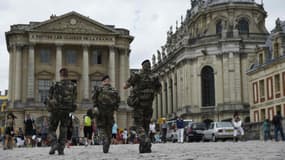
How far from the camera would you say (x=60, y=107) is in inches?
574

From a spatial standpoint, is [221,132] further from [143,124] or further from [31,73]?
[31,73]

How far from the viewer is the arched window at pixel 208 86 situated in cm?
6425

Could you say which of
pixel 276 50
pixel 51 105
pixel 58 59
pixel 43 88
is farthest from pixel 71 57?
pixel 51 105

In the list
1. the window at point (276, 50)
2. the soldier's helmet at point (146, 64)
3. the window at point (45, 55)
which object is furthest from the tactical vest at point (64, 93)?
the window at point (45, 55)

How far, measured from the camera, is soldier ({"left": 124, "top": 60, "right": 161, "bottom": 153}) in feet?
46.2

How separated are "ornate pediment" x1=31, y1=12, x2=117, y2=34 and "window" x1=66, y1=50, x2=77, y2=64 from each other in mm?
3345

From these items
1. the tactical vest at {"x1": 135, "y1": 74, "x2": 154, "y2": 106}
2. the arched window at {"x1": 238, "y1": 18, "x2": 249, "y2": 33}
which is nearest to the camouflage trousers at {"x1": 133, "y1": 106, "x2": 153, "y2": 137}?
the tactical vest at {"x1": 135, "y1": 74, "x2": 154, "y2": 106}

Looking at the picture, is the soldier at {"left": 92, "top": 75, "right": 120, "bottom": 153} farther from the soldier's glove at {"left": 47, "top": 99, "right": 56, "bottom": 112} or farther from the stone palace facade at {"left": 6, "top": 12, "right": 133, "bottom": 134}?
the stone palace facade at {"left": 6, "top": 12, "right": 133, "bottom": 134}

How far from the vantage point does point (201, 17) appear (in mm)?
70062

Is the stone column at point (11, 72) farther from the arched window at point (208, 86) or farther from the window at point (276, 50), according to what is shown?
the window at point (276, 50)

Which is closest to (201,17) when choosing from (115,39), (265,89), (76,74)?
(115,39)

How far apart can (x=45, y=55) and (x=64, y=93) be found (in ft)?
157

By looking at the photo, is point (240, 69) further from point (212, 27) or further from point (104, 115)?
point (104, 115)

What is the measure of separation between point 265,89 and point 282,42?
482 centimetres
